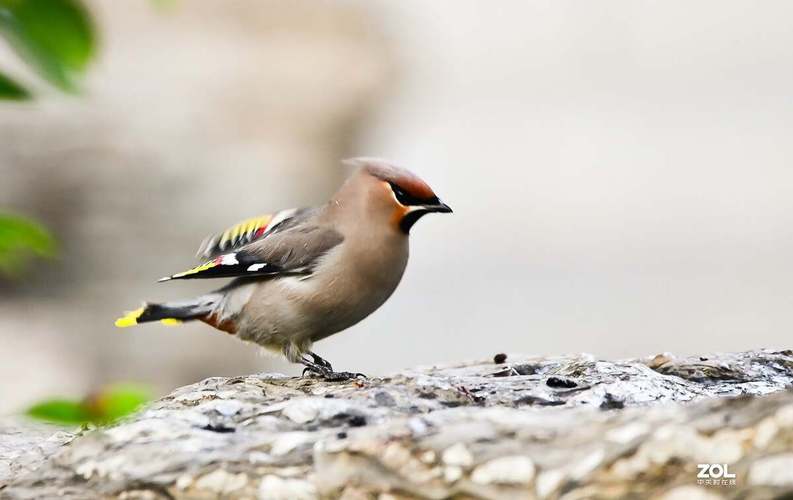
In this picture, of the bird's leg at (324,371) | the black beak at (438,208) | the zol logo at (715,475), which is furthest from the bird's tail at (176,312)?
the zol logo at (715,475)

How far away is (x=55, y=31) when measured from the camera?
70 cm

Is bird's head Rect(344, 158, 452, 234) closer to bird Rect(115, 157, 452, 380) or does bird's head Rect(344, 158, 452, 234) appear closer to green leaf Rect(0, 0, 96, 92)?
bird Rect(115, 157, 452, 380)

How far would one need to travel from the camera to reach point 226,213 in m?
7.76

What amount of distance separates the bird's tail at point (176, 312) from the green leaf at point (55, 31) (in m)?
2.82

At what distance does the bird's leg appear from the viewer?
2.94 metres

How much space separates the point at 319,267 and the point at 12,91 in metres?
2.51

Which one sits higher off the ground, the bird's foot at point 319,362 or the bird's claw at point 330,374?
the bird's foot at point 319,362

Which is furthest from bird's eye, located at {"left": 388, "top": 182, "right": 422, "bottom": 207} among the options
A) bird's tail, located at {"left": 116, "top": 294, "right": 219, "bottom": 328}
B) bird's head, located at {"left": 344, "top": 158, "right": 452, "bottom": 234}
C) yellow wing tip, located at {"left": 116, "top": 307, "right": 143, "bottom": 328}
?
yellow wing tip, located at {"left": 116, "top": 307, "right": 143, "bottom": 328}

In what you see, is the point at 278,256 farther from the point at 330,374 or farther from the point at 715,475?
the point at 715,475

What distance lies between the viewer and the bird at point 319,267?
3.20 metres

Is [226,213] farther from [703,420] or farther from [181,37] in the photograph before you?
[703,420]

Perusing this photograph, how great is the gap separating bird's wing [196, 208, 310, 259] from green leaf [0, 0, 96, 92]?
2.76m

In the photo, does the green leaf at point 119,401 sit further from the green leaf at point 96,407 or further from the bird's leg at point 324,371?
the bird's leg at point 324,371

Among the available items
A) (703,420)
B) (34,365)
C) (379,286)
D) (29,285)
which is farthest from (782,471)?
(29,285)
